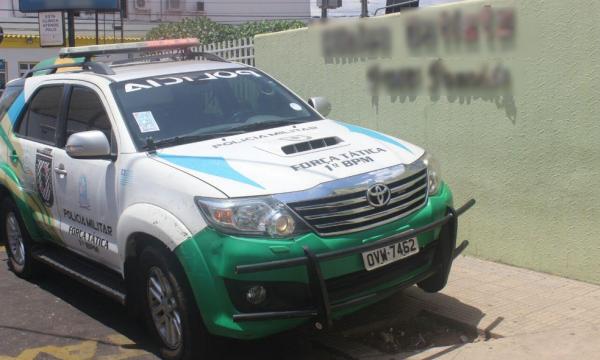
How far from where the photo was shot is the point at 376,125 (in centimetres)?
705

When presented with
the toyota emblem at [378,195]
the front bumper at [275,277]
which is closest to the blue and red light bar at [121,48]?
the front bumper at [275,277]

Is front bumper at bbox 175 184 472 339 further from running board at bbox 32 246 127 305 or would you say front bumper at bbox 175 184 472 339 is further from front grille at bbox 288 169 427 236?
running board at bbox 32 246 127 305

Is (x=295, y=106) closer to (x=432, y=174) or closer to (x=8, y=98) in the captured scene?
(x=432, y=174)

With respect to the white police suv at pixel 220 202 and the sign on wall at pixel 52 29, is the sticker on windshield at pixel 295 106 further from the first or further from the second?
the sign on wall at pixel 52 29

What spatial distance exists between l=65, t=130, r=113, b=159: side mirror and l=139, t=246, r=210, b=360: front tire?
764 mm

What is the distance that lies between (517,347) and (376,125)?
10.9 ft

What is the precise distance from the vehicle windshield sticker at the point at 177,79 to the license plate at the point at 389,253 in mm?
2125

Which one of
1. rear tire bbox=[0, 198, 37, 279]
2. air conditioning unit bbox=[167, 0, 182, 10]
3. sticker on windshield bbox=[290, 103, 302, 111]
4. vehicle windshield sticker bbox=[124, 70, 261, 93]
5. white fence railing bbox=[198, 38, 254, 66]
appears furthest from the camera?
air conditioning unit bbox=[167, 0, 182, 10]

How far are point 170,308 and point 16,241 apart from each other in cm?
293

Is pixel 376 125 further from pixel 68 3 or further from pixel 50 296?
pixel 68 3

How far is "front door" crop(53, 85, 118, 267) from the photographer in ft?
15.3

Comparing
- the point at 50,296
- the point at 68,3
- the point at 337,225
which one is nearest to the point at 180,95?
the point at 337,225

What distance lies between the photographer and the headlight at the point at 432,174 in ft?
14.7

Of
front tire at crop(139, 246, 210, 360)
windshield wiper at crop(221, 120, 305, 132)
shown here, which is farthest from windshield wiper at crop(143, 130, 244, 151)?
front tire at crop(139, 246, 210, 360)
